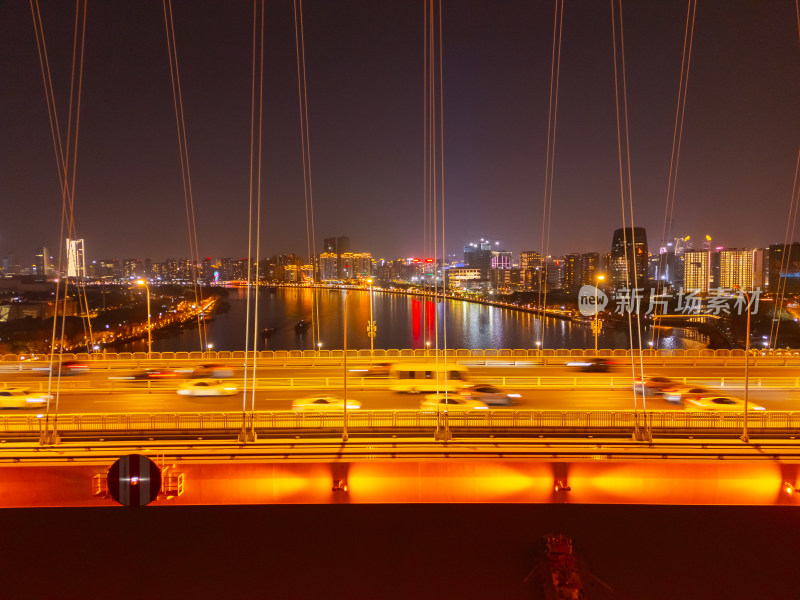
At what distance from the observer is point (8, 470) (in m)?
4.65

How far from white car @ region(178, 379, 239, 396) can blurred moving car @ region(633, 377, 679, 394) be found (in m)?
7.18

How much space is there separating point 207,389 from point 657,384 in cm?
810

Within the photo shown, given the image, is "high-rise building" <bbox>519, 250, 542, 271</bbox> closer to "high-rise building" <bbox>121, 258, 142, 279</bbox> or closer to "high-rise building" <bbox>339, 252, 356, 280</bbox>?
"high-rise building" <bbox>339, 252, 356, 280</bbox>

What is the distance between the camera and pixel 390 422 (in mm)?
5922

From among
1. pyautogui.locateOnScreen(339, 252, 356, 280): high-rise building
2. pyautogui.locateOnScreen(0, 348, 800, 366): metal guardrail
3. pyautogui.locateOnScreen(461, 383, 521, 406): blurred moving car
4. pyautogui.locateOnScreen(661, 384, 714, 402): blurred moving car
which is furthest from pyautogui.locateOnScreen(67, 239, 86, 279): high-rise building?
pyautogui.locateOnScreen(339, 252, 356, 280): high-rise building

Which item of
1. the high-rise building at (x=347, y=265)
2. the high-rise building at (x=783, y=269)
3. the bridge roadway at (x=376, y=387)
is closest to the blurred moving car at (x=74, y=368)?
the bridge roadway at (x=376, y=387)

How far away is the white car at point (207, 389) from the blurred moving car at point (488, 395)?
4084 millimetres

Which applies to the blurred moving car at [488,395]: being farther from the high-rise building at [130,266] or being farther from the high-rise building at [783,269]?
the high-rise building at [130,266]

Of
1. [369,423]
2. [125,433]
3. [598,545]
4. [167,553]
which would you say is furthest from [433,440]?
[125,433]

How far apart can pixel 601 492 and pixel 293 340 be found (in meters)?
23.6

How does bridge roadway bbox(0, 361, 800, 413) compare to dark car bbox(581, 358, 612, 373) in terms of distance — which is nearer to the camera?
bridge roadway bbox(0, 361, 800, 413)

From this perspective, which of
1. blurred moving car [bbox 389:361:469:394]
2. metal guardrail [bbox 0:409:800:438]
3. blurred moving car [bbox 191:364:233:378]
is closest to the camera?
metal guardrail [bbox 0:409:800:438]

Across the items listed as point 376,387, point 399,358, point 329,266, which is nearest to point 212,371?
point 376,387

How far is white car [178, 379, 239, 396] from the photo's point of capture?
26.6ft
